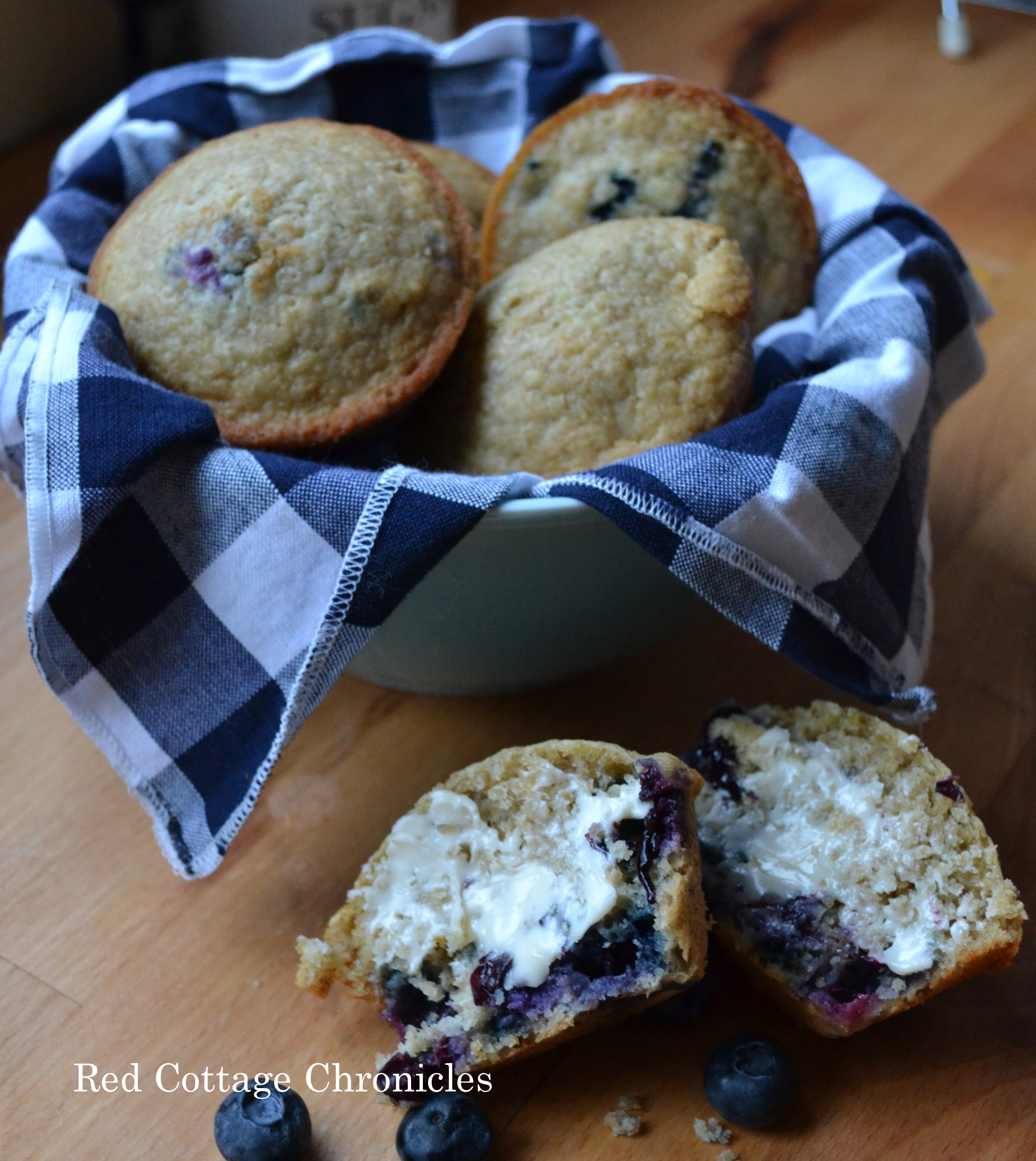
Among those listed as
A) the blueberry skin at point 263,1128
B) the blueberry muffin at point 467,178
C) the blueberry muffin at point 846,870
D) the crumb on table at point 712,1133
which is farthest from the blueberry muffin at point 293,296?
the crumb on table at point 712,1133

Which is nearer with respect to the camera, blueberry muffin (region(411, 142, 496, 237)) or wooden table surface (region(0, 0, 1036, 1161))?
wooden table surface (region(0, 0, 1036, 1161))

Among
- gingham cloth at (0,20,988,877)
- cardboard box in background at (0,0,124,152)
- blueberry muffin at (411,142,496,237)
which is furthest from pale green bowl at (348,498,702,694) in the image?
cardboard box in background at (0,0,124,152)

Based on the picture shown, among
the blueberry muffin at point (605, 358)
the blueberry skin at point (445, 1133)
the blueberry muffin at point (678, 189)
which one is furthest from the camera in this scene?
the blueberry muffin at point (678, 189)

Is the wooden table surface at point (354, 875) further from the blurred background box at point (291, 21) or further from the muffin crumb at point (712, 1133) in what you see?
the blurred background box at point (291, 21)

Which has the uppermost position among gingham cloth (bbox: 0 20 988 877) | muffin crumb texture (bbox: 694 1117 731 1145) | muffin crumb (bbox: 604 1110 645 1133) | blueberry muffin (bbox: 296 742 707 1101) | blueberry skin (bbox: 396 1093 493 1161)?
gingham cloth (bbox: 0 20 988 877)

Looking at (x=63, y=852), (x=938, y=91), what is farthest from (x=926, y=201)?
(x=63, y=852)

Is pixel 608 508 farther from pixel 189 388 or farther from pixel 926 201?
pixel 926 201

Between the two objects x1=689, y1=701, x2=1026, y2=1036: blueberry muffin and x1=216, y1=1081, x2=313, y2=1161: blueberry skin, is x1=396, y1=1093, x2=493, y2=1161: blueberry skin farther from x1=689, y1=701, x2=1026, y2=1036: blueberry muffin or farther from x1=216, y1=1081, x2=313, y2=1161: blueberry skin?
x1=689, y1=701, x2=1026, y2=1036: blueberry muffin
